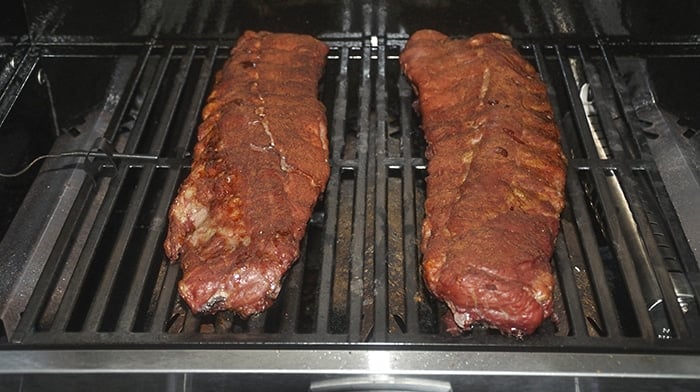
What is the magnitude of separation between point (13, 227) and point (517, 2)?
217 cm

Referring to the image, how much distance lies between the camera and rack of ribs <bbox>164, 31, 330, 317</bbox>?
212 centimetres

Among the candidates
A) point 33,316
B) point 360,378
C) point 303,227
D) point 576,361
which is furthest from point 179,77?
point 576,361

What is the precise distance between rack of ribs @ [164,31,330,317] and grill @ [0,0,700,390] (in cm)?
9

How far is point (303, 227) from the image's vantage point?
2309 mm

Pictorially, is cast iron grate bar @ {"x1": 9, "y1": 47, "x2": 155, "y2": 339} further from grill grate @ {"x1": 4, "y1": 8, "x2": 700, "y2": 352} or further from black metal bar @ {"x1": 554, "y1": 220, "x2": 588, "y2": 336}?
black metal bar @ {"x1": 554, "y1": 220, "x2": 588, "y2": 336}

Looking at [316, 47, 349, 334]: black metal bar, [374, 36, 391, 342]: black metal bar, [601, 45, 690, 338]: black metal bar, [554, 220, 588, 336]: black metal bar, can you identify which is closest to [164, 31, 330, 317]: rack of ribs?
[316, 47, 349, 334]: black metal bar

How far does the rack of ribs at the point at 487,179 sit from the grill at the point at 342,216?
91 mm

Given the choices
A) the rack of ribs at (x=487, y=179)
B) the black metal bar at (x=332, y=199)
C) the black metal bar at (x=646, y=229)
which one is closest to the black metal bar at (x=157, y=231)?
the black metal bar at (x=332, y=199)

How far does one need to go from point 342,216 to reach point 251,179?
1.40 ft

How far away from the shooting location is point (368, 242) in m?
2.51

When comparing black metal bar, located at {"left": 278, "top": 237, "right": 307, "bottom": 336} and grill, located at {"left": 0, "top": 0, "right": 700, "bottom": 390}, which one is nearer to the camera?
grill, located at {"left": 0, "top": 0, "right": 700, "bottom": 390}

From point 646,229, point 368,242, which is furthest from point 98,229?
point 646,229

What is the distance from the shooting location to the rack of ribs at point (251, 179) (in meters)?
2.12

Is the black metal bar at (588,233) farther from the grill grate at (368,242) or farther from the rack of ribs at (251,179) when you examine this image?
the rack of ribs at (251,179)
